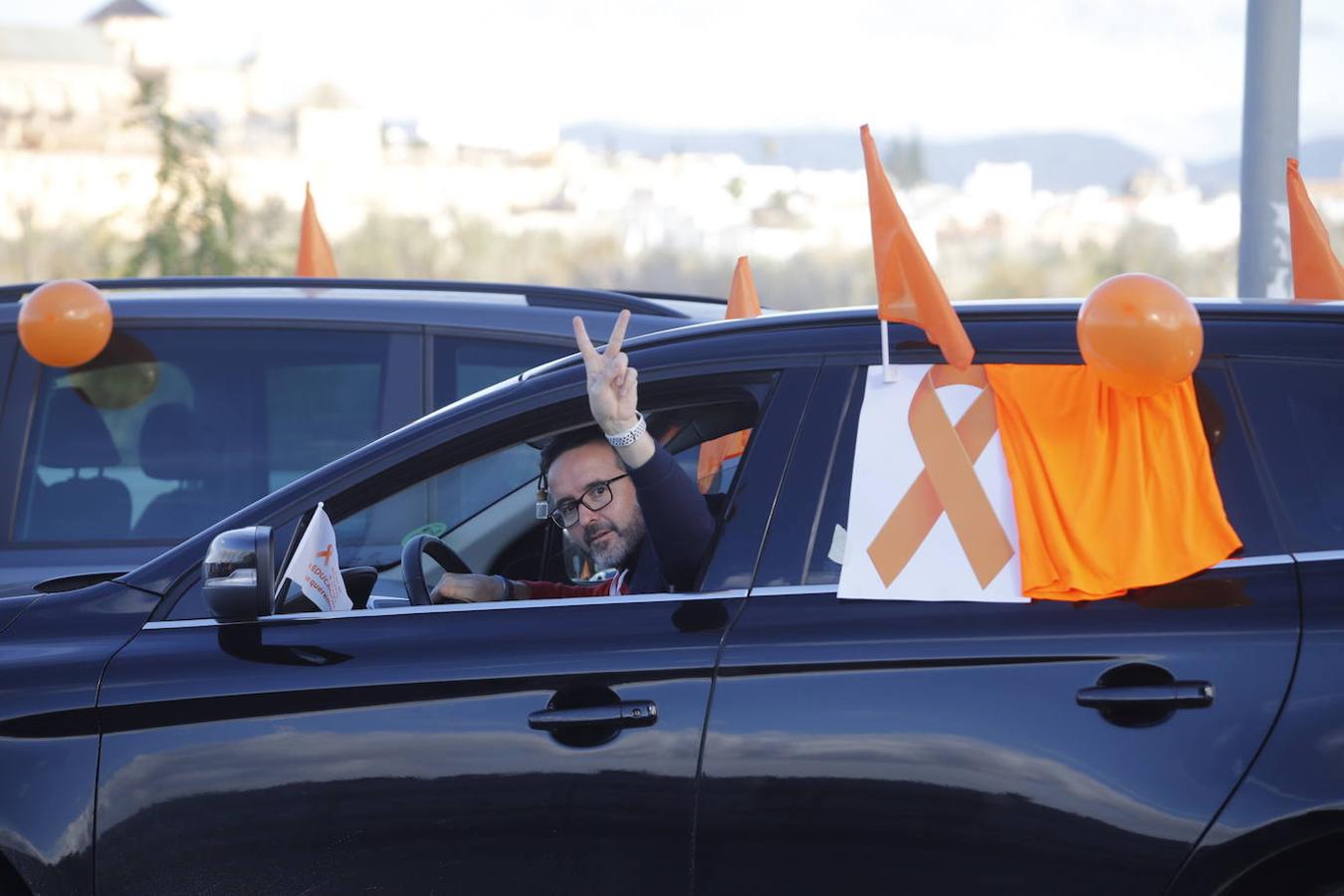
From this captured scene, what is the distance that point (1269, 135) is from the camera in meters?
5.98

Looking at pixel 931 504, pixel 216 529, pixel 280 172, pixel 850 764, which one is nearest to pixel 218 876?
pixel 216 529

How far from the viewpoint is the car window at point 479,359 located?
4.88m

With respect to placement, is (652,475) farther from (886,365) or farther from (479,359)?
(479,359)

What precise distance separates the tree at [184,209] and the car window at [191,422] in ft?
30.7

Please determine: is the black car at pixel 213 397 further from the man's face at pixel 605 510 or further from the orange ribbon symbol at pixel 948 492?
the orange ribbon symbol at pixel 948 492

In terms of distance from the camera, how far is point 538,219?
47.7 m

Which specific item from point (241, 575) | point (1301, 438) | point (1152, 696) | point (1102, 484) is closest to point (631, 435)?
point (241, 575)

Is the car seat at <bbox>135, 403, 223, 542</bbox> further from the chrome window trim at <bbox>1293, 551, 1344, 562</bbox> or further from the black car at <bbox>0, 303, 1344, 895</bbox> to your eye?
the chrome window trim at <bbox>1293, 551, 1344, 562</bbox>

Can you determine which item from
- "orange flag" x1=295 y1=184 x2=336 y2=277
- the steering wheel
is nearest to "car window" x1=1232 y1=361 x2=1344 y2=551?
the steering wheel

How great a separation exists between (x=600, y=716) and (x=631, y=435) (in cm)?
57

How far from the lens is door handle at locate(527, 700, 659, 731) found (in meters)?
2.95

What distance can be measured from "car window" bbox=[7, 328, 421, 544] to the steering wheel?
960 mm

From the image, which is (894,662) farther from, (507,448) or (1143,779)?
(507,448)

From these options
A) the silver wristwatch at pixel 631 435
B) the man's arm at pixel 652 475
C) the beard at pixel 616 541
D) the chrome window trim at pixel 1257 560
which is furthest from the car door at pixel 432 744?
the chrome window trim at pixel 1257 560
